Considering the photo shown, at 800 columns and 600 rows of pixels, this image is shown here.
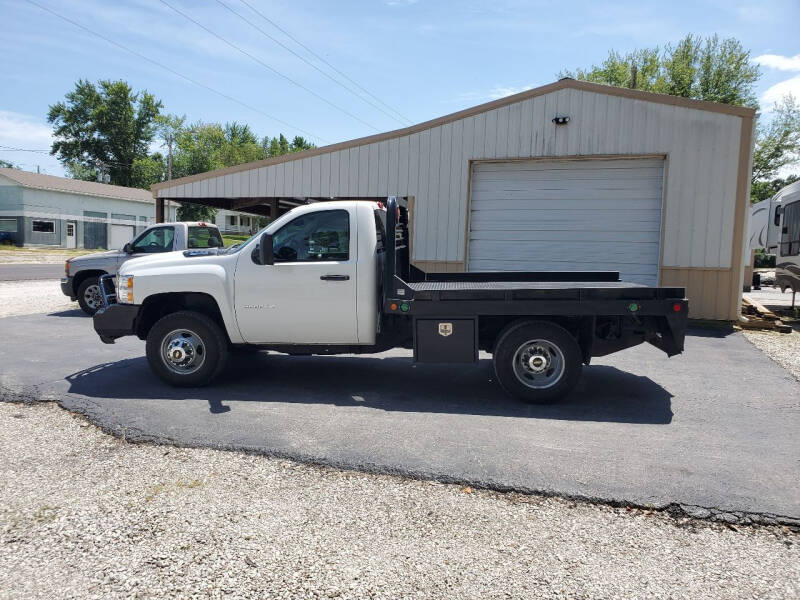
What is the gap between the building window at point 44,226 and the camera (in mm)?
43531

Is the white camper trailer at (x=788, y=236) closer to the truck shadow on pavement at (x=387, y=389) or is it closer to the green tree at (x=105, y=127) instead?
the truck shadow on pavement at (x=387, y=389)

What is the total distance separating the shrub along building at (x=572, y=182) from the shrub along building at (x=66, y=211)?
98.3ft

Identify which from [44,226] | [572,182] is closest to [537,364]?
[572,182]

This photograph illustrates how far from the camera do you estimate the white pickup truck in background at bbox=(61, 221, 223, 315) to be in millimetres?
12102

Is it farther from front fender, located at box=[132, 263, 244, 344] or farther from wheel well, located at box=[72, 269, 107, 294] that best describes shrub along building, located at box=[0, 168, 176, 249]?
front fender, located at box=[132, 263, 244, 344]

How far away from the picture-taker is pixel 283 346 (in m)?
6.54

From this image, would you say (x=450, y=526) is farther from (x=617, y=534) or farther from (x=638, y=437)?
(x=638, y=437)

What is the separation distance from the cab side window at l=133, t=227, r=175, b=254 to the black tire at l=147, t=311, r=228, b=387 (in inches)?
246

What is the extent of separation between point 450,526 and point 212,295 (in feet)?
13.3

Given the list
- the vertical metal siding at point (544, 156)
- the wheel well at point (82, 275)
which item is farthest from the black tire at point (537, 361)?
the wheel well at point (82, 275)

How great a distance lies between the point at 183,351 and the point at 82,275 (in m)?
7.29

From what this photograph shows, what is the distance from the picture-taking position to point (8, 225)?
1713 inches

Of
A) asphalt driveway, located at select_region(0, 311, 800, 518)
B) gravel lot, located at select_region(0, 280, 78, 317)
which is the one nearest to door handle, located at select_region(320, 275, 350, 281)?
asphalt driveway, located at select_region(0, 311, 800, 518)

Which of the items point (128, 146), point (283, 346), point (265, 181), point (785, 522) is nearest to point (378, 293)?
point (283, 346)
